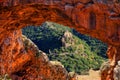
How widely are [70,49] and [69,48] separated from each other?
0.81m

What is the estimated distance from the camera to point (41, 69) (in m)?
40.8

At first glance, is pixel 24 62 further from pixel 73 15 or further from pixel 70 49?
pixel 70 49

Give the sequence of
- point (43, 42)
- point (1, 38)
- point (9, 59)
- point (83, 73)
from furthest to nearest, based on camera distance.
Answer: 1. point (43, 42)
2. point (83, 73)
3. point (9, 59)
4. point (1, 38)

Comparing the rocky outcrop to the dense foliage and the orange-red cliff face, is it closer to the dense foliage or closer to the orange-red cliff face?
the orange-red cliff face

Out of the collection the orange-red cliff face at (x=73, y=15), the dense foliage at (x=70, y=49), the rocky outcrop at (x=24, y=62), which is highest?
the orange-red cliff face at (x=73, y=15)

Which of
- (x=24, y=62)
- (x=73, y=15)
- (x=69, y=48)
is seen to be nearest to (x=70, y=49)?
(x=69, y=48)

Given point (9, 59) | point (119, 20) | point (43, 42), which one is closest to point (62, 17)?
point (119, 20)

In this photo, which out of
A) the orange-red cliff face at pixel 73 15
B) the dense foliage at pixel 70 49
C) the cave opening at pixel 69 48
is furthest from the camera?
the dense foliage at pixel 70 49

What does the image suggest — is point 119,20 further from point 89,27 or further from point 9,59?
point 9,59

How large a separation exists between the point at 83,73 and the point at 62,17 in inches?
1515

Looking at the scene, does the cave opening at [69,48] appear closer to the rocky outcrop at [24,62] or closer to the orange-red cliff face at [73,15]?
the rocky outcrop at [24,62]

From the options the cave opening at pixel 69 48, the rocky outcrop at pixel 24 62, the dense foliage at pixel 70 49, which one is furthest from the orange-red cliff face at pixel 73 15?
the dense foliage at pixel 70 49

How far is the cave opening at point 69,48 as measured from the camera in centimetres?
6544

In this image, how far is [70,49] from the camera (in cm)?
7025
